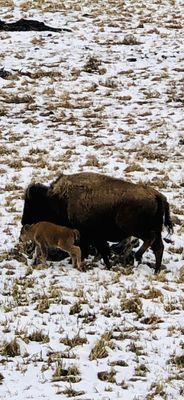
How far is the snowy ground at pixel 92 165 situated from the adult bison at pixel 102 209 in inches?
17.4

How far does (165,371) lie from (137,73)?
17.0m

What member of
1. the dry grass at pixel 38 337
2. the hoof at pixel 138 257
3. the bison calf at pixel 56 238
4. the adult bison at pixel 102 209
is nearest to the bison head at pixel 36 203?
the adult bison at pixel 102 209

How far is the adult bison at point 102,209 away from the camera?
9.12 metres

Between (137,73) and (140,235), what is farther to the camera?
(137,73)

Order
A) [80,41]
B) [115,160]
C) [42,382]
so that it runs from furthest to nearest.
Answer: [80,41], [115,160], [42,382]

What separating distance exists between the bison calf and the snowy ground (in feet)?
0.96

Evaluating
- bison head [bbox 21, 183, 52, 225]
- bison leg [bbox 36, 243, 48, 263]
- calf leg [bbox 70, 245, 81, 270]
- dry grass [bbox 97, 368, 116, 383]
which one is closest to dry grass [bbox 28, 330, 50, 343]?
dry grass [bbox 97, 368, 116, 383]

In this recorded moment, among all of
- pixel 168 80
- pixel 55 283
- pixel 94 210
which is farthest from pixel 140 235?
pixel 168 80

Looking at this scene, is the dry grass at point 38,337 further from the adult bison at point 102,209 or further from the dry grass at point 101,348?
the adult bison at point 102,209

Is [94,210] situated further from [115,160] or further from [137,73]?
[137,73]

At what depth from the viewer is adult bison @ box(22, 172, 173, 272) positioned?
9.12 m

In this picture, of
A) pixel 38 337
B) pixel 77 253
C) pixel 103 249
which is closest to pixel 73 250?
pixel 77 253

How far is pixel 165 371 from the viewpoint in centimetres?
600

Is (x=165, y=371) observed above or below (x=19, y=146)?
above
